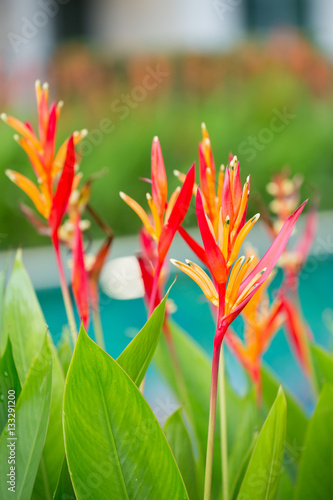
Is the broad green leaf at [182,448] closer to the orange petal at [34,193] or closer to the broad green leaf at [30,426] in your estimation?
the broad green leaf at [30,426]

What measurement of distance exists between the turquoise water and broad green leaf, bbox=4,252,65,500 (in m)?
2.00

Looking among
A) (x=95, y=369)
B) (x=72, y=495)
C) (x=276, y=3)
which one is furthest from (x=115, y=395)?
(x=276, y=3)

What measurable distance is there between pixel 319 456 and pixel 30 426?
337 millimetres

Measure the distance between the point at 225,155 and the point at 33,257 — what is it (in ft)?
4.96

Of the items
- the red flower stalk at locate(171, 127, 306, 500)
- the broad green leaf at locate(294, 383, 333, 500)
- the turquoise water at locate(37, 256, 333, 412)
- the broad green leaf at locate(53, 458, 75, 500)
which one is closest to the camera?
the red flower stalk at locate(171, 127, 306, 500)

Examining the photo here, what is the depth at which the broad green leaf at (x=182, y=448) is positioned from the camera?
705mm

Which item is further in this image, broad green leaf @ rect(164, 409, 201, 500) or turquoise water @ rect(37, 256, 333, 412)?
turquoise water @ rect(37, 256, 333, 412)

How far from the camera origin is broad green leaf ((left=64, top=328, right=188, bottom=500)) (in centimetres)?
57

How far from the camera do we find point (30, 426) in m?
0.62

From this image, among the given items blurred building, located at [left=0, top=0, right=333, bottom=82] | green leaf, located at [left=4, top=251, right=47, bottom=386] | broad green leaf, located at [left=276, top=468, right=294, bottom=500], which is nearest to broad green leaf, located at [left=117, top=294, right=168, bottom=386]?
green leaf, located at [left=4, top=251, right=47, bottom=386]

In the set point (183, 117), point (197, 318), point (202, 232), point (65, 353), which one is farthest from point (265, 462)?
point (183, 117)

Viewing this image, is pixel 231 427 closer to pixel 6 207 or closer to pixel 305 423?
pixel 305 423

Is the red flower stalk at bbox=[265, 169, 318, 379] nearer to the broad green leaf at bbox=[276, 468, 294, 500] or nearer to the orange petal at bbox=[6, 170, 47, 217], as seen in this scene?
the broad green leaf at bbox=[276, 468, 294, 500]

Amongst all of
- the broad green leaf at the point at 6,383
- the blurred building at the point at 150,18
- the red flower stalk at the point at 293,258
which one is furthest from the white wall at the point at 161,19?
the broad green leaf at the point at 6,383
